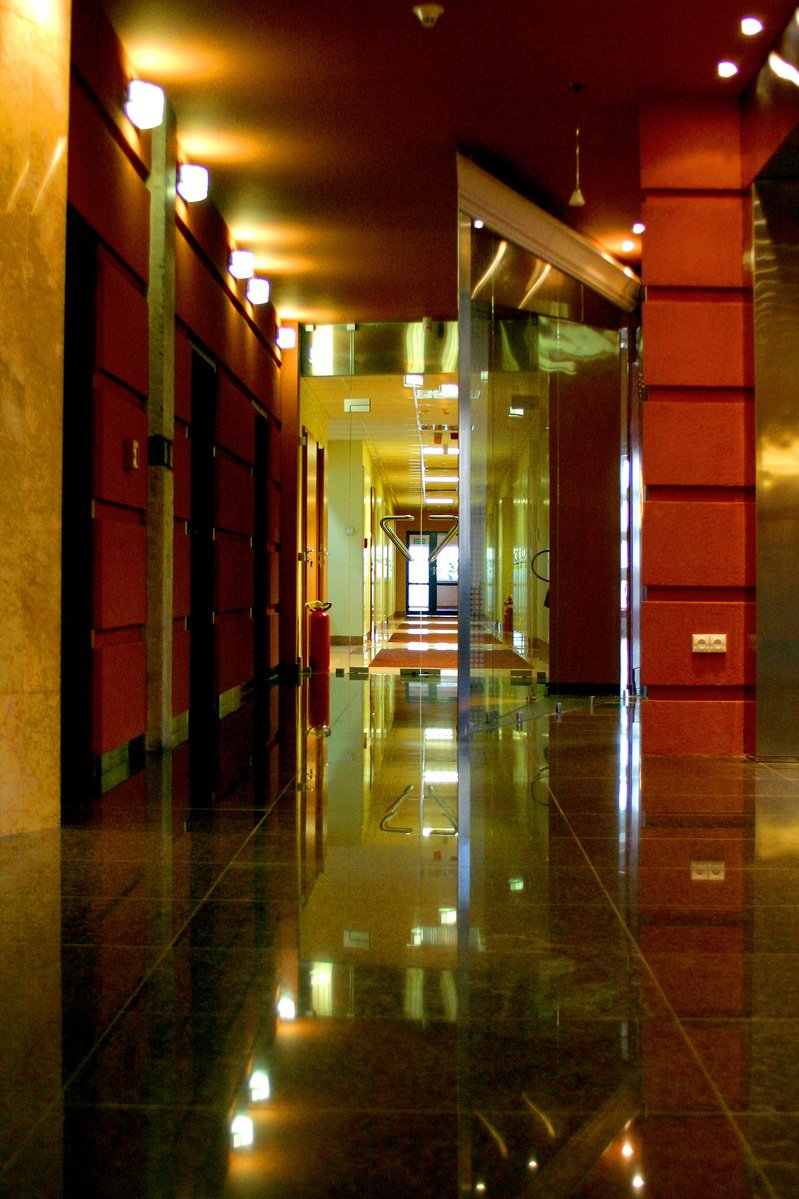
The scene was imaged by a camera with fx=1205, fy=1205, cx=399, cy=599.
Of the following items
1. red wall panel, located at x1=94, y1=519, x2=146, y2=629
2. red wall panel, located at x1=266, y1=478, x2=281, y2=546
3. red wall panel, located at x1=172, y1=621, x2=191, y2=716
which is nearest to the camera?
red wall panel, located at x1=94, y1=519, x2=146, y2=629

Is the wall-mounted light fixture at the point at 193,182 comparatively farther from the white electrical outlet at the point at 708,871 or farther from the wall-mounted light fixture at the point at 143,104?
the white electrical outlet at the point at 708,871

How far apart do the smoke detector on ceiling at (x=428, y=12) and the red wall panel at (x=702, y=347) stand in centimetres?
180

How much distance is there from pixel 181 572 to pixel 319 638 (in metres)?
4.93

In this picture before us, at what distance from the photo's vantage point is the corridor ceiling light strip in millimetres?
5141

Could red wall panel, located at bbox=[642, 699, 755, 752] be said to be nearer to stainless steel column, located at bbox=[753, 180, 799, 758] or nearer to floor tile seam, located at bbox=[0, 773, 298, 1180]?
stainless steel column, located at bbox=[753, 180, 799, 758]

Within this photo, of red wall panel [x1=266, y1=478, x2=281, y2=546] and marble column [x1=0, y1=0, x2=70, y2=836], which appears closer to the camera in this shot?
marble column [x1=0, y1=0, x2=70, y2=836]

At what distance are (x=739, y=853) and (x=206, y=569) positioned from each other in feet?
15.3

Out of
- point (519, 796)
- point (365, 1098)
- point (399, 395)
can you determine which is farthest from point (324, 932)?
point (399, 395)

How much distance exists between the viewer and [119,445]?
211 inches

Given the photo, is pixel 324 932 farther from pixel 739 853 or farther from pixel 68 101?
pixel 68 101

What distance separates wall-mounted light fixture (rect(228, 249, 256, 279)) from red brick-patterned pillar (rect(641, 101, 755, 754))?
10.7ft

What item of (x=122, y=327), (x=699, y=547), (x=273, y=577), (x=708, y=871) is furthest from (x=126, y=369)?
(x=273, y=577)

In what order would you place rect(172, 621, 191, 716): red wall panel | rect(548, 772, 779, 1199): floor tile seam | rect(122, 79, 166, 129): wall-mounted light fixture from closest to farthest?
rect(548, 772, 779, 1199): floor tile seam < rect(122, 79, 166, 129): wall-mounted light fixture < rect(172, 621, 191, 716): red wall panel

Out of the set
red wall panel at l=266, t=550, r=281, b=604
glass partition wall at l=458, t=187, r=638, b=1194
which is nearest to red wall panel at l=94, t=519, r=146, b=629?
glass partition wall at l=458, t=187, r=638, b=1194
